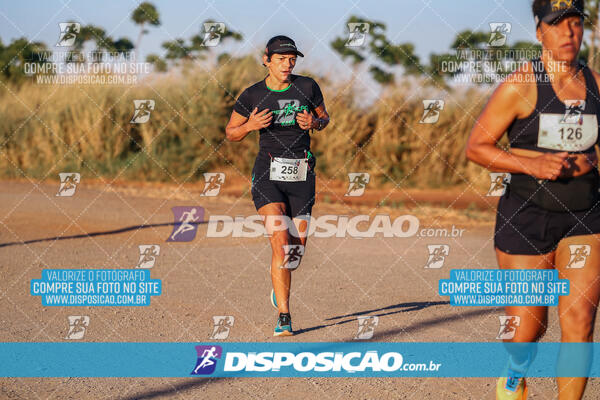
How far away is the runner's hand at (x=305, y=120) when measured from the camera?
18.8 feet

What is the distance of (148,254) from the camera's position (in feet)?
31.2

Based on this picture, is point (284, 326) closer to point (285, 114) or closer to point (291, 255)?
point (291, 255)

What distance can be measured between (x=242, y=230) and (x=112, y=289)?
14.0 feet

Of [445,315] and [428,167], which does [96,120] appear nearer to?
[428,167]

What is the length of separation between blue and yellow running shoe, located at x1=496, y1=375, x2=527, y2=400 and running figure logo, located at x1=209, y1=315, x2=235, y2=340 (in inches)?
101

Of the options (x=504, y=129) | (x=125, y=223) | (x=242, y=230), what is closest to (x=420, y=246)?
(x=242, y=230)

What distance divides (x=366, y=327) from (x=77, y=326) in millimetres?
2372

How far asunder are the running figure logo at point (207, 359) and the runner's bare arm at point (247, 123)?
1.66m

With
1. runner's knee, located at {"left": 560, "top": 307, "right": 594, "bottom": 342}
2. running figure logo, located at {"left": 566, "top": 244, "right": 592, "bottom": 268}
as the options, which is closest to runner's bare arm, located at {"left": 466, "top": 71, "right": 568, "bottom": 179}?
running figure logo, located at {"left": 566, "top": 244, "right": 592, "bottom": 268}

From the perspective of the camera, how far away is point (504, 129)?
3.54 m

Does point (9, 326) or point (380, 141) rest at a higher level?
point (380, 141)

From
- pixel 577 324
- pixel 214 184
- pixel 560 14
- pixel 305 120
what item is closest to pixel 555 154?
pixel 560 14

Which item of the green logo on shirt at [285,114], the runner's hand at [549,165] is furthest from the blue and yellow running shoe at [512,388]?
the green logo on shirt at [285,114]

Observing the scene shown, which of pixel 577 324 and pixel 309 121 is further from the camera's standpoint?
pixel 309 121
